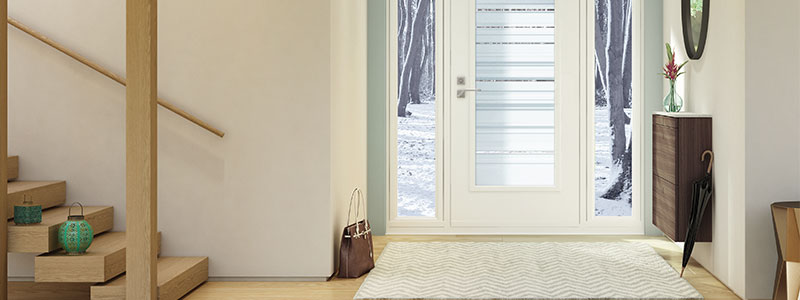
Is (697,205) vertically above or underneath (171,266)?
above

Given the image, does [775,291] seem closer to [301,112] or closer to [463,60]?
[301,112]

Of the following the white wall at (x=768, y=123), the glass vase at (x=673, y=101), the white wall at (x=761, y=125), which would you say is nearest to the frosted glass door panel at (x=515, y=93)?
the glass vase at (x=673, y=101)

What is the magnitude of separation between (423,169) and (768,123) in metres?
2.55

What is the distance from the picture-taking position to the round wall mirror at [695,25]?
4172 millimetres

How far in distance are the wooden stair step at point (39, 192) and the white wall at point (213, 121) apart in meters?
0.08

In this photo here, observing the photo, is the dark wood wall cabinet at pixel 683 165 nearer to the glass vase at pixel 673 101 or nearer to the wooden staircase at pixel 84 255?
the glass vase at pixel 673 101

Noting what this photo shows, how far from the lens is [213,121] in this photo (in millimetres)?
4145

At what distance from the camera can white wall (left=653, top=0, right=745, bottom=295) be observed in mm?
3709

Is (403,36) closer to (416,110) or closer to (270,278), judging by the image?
(416,110)

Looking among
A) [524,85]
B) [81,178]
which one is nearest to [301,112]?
[81,178]

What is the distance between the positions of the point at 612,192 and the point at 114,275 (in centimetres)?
341

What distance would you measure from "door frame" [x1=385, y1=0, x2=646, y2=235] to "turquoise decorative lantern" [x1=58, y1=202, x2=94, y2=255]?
8.06ft

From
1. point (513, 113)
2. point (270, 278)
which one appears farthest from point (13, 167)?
point (513, 113)

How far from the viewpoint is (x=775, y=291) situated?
347 centimetres
